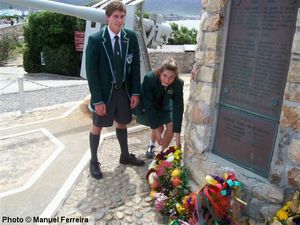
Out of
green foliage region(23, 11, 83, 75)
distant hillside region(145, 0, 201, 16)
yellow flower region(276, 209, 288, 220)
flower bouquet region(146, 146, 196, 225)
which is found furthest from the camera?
distant hillside region(145, 0, 201, 16)

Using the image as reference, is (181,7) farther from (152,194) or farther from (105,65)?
(152,194)

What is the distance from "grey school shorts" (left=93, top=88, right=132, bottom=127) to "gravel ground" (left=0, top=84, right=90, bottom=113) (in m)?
4.10

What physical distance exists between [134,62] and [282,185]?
1.98 metres

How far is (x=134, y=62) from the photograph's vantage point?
3857 mm

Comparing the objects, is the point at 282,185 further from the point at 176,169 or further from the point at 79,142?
the point at 79,142

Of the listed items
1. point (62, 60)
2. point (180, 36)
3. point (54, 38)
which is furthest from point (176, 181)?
point (180, 36)

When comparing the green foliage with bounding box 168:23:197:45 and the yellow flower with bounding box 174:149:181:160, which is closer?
the yellow flower with bounding box 174:149:181:160

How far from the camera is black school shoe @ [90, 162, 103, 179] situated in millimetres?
3842

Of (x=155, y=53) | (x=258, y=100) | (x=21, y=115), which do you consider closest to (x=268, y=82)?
(x=258, y=100)

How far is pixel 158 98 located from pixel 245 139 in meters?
1.38

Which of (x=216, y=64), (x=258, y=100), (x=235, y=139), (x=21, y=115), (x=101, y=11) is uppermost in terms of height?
(x=101, y=11)

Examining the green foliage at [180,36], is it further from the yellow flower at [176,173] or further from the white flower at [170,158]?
the yellow flower at [176,173]

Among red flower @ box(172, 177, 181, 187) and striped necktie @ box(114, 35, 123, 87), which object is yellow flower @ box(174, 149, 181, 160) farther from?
striped necktie @ box(114, 35, 123, 87)

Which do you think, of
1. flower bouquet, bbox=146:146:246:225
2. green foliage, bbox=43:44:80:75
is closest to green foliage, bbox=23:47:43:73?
green foliage, bbox=43:44:80:75
